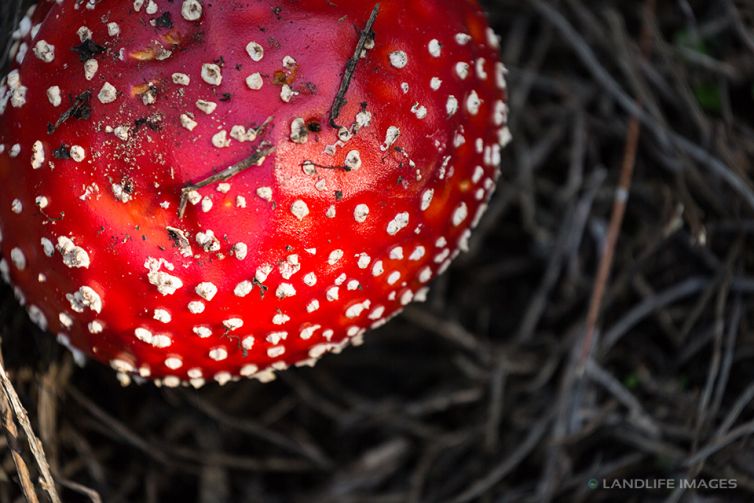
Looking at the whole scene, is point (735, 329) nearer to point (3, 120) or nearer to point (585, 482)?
point (585, 482)

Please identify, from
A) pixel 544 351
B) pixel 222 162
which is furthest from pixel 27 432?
pixel 544 351

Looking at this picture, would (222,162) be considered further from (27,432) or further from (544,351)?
(544,351)

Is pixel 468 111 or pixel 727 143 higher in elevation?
pixel 468 111

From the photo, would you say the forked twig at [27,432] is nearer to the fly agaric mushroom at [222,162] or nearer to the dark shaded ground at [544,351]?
the fly agaric mushroom at [222,162]

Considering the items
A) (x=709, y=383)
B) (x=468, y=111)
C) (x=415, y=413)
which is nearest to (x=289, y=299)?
(x=468, y=111)

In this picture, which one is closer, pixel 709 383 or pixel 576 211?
pixel 709 383

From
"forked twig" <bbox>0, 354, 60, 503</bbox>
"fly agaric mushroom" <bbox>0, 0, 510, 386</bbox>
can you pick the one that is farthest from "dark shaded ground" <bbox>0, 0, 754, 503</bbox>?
"fly agaric mushroom" <bbox>0, 0, 510, 386</bbox>
